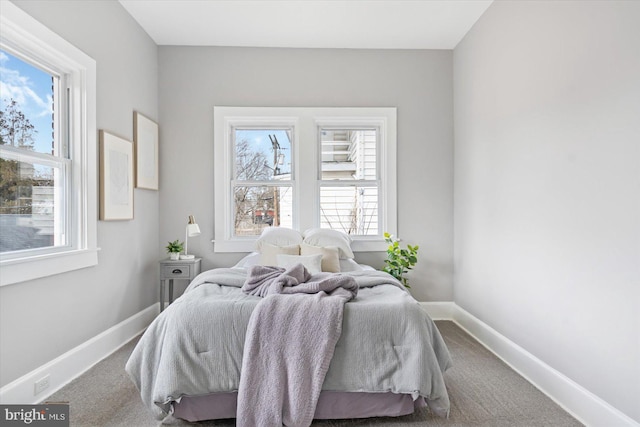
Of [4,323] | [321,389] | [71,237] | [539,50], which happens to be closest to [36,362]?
[4,323]

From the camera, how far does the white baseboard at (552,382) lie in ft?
6.44

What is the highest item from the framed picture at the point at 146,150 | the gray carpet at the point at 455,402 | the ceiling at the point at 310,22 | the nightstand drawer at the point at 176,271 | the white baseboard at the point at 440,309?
the ceiling at the point at 310,22

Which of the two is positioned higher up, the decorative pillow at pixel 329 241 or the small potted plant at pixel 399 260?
the decorative pillow at pixel 329 241

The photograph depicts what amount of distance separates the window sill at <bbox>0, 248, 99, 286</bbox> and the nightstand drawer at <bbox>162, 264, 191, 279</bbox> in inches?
35.2

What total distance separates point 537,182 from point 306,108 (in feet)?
7.94

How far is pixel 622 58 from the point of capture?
1.90 m

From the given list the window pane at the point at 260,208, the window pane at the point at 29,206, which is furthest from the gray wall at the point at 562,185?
the window pane at the point at 29,206

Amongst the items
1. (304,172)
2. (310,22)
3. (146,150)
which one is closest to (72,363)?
(146,150)

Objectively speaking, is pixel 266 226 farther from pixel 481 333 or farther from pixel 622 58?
pixel 622 58

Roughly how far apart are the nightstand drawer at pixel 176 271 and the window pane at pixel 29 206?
1.18 m

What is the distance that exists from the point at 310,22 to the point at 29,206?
9.08 feet

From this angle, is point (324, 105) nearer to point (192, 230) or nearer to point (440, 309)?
point (192, 230)

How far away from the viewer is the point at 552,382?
2383 millimetres

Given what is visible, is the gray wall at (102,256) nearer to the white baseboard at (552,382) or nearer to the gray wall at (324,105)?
the gray wall at (324,105)
